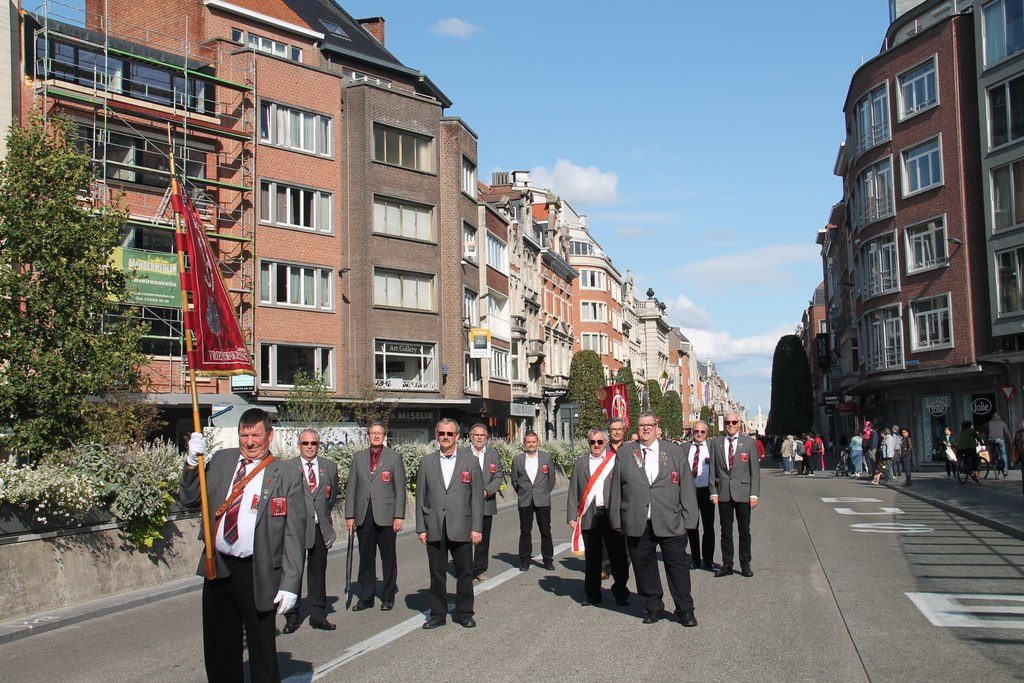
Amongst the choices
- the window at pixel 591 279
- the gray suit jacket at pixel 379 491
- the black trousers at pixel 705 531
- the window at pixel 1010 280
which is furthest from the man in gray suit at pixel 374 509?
the window at pixel 591 279

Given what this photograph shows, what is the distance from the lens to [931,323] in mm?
42094

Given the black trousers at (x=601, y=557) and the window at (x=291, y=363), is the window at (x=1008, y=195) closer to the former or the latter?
the window at (x=291, y=363)

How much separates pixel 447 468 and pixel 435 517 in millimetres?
479

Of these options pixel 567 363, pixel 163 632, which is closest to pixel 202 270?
pixel 163 632

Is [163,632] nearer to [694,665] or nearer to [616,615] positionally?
[616,615]

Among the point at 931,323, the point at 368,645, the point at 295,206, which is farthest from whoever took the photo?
the point at 931,323

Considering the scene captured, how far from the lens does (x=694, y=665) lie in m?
7.52

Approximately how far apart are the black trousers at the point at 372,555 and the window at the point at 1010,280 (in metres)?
32.8

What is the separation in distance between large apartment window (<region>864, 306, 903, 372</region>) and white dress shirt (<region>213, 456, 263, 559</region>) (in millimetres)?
41413

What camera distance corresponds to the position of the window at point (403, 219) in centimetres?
3950

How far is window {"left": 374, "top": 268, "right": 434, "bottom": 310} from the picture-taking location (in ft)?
128

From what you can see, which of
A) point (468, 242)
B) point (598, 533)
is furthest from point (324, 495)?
point (468, 242)

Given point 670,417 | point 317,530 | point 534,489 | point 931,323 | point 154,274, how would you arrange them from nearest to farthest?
1. point 317,530
2. point 534,489
3. point 154,274
4. point 931,323
5. point 670,417

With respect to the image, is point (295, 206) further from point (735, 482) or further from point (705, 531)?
point (735, 482)
